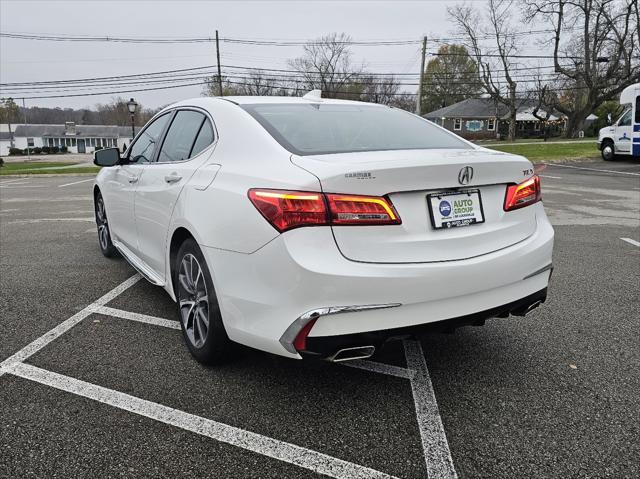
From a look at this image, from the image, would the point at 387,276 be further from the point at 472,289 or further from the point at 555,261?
the point at 555,261

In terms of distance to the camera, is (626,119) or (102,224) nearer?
(102,224)

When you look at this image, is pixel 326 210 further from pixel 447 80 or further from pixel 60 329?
pixel 447 80

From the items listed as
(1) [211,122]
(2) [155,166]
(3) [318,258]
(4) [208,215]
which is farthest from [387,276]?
(2) [155,166]

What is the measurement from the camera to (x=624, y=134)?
67.6 feet

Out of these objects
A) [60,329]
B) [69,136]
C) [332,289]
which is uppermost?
[69,136]

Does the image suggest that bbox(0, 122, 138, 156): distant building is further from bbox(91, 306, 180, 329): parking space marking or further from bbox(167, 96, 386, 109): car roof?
bbox(167, 96, 386, 109): car roof

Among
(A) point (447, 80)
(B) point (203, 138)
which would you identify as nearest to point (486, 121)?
(A) point (447, 80)

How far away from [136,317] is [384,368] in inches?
75.9

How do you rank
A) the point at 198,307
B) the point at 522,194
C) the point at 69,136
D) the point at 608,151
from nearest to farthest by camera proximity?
the point at 522,194 < the point at 198,307 < the point at 608,151 < the point at 69,136

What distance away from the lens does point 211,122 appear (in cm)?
319

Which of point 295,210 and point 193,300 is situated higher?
point 295,210

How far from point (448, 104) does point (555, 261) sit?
7644 cm

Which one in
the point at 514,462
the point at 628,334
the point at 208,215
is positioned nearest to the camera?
the point at 514,462

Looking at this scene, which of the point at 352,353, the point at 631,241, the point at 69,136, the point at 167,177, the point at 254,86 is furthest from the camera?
the point at 69,136
